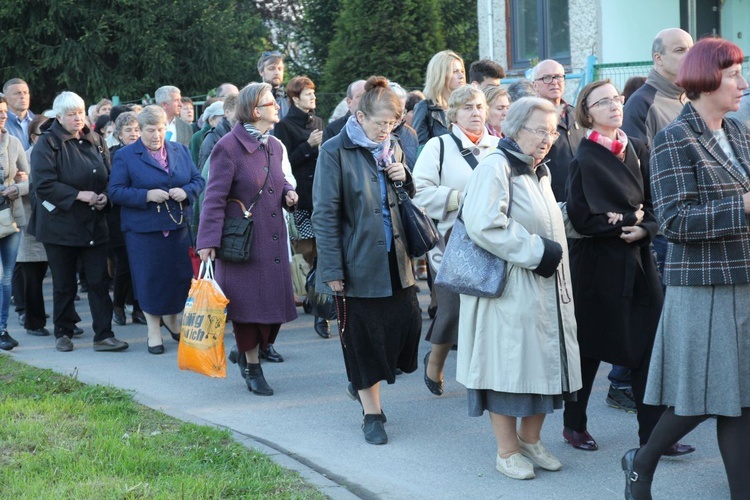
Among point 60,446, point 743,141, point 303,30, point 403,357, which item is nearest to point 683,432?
point 743,141

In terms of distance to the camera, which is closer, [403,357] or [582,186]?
[582,186]

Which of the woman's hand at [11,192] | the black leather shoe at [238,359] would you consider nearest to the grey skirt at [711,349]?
the black leather shoe at [238,359]

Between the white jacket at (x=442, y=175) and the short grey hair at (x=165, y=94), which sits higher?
the short grey hair at (x=165, y=94)

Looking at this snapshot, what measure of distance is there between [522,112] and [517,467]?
1.81m

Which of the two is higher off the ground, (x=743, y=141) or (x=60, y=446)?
(x=743, y=141)

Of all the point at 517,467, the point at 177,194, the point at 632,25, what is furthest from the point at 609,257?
the point at 632,25

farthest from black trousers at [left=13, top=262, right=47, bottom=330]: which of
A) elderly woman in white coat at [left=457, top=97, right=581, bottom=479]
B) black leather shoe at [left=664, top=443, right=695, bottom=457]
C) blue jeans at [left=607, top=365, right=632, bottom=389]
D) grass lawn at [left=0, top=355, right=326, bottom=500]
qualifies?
black leather shoe at [left=664, top=443, right=695, bottom=457]

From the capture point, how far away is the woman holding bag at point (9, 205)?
9383mm

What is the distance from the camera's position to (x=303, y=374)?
26.7 ft

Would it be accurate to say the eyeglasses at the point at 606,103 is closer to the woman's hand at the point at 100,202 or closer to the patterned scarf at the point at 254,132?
the patterned scarf at the point at 254,132

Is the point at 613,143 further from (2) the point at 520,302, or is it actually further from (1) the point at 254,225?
(1) the point at 254,225

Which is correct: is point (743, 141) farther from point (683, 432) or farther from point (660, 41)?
point (660, 41)

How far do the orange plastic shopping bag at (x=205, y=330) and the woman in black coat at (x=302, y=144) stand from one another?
297cm

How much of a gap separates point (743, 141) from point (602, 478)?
186 centimetres
